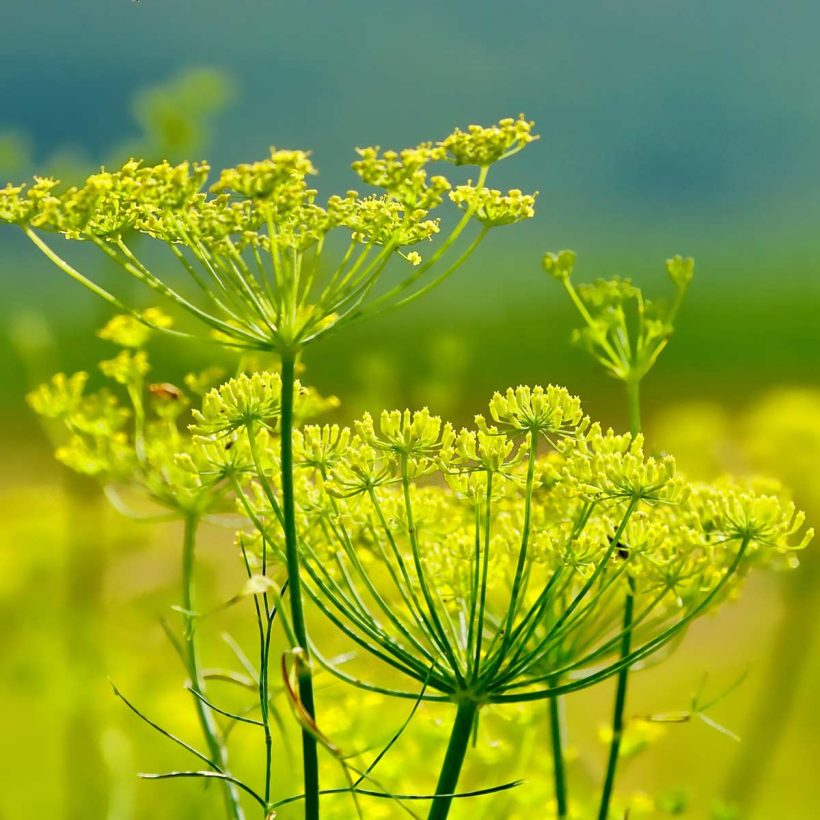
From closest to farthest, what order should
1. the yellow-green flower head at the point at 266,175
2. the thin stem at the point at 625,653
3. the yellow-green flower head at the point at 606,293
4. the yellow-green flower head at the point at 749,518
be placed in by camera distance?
the yellow-green flower head at the point at 266,175, the yellow-green flower head at the point at 749,518, the thin stem at the point at 625,653, the yellow-green flower head at the point at 606,293

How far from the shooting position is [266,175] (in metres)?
0.56

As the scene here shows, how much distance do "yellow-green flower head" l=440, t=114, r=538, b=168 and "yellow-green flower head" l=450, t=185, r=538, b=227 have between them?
27 millimetres

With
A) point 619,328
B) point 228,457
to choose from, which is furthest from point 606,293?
point 228,457

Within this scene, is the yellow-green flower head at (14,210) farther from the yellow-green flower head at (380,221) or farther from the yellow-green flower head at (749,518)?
the yellow-green flower head at (749,518)

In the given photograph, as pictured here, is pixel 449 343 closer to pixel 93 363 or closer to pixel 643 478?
pixel 643 478

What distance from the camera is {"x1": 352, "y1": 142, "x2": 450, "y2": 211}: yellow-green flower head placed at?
585 millimetres

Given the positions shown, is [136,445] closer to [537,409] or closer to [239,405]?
[239,405]

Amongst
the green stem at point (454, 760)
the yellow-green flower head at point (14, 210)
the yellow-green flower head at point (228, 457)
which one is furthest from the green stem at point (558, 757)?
the yellow-green flower head at point (14, 210)

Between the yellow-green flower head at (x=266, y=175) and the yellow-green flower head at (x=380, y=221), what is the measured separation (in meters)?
0.04

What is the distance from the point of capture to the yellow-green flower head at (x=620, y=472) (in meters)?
0.63

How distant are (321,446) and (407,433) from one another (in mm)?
80

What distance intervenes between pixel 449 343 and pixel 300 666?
1090 mm

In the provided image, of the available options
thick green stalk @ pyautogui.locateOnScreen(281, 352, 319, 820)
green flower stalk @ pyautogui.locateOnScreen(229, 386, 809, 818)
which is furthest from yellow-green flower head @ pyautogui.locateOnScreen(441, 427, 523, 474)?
thick green stalk @ pyautogui.locateOnScreen(281, 352, 319, 820)

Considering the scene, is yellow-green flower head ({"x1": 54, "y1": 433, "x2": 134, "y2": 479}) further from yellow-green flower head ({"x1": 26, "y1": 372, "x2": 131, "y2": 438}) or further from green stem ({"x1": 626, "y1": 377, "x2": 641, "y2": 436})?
green stem ({"x1": 626, "y1": 377, "x2": 641, "y2": 436})
